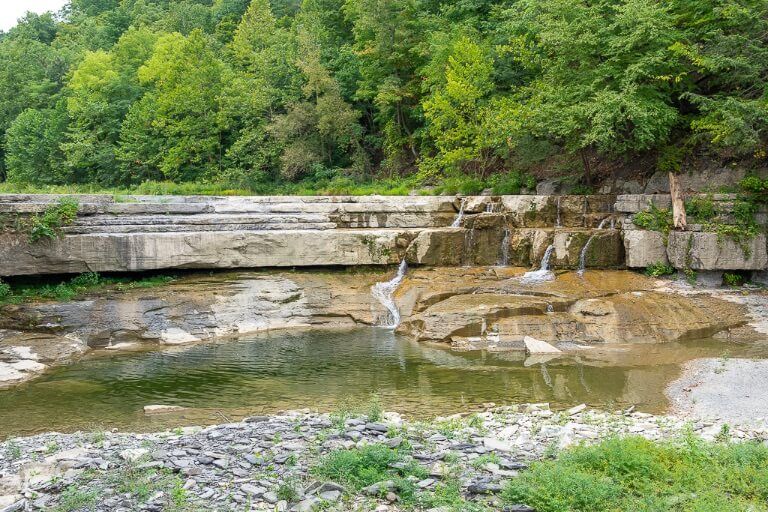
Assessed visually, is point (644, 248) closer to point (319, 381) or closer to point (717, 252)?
point (717, 252)

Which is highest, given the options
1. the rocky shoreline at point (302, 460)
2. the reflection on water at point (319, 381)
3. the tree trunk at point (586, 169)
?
the tree trunk at point (586, 169)

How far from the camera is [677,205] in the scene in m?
17.7

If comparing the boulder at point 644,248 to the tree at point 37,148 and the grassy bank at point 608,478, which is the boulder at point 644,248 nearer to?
the grassy bank at point 608,478

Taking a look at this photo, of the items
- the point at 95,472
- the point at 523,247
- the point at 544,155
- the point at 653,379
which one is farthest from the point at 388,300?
the point at 95,472

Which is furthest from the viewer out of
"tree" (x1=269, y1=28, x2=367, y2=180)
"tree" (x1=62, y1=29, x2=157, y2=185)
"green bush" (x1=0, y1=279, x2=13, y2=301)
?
"tree" (x1=62, y1=29, x2=157, y2=185)

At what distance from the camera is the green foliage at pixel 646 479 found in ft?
18.6

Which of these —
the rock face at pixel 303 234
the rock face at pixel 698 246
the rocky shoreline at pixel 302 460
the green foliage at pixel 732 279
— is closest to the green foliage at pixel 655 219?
the rock face at pixel 698 246

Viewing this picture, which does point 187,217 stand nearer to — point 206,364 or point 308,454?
point 206,364

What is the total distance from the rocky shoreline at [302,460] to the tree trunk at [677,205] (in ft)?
32.6

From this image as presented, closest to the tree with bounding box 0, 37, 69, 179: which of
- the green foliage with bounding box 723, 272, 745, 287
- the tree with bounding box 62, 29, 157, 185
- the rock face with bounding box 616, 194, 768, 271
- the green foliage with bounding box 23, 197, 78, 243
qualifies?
the tree with bounding box 62, 29, 157, 185

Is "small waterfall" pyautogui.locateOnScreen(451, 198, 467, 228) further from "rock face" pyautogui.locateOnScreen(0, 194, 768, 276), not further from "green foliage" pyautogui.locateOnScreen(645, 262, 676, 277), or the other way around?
"green foliage" pyautogui.locateOnScreen(645, 262, 676, 277)

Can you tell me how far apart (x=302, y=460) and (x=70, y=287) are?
41.2 feet

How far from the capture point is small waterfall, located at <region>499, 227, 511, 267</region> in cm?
1916

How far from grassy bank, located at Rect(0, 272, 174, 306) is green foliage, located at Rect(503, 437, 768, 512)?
13912 millimetres
